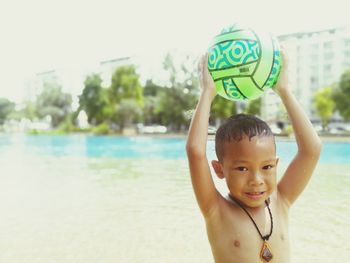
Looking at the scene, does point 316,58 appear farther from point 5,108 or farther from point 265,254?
point 265,254

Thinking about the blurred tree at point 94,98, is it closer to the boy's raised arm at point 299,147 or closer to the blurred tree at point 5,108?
the blurred tree at point 5,108

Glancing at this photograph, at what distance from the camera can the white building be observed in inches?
2382

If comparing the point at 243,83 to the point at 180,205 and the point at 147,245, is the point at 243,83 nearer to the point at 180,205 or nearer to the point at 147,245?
the point at 147,245

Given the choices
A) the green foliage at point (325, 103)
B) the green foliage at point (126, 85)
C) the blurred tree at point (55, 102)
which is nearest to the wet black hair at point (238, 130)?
the green foliage at point (325, 103)

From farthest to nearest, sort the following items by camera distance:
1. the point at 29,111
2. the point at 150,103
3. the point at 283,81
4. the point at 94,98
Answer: the point at 29,111 → the point at 94,98 → the point at 150,103 → the point at 283,81

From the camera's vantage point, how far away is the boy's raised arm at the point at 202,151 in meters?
1.93

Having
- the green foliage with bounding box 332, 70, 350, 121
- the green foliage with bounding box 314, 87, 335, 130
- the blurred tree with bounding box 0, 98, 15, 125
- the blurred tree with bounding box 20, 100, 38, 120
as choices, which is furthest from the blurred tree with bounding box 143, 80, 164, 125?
the blurred tree with bounding box 0, 98, 15, 125

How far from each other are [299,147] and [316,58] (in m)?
65.1

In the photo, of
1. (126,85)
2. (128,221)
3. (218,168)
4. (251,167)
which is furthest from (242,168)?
(126,85)

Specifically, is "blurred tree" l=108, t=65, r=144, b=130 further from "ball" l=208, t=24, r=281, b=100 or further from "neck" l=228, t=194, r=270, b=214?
"neck" l=228, t=194, r=270, b=214

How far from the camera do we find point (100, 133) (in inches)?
2088

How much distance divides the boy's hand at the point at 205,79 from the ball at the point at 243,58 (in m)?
0.05

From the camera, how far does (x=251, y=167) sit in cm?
189

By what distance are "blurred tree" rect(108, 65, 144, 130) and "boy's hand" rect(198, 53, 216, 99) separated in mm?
48030
